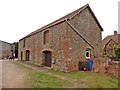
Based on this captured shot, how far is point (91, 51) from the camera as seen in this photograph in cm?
2145

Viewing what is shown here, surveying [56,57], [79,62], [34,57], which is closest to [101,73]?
[79,62]

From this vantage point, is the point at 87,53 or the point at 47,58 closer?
the point at 87,53

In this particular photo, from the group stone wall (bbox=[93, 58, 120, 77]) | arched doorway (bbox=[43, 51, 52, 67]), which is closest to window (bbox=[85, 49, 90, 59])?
stone wall (bbox=[93, 58, 120, 77])

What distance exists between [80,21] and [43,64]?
8109mm

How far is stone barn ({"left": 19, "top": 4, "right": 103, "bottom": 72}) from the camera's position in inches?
725

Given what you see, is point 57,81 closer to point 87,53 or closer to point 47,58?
point 87,53

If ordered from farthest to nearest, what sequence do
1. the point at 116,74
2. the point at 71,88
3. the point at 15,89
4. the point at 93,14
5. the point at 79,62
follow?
the point at 93,14 → the point at 79,62 → the point at 116,74 → the point at 71,88 → the point at 15,89

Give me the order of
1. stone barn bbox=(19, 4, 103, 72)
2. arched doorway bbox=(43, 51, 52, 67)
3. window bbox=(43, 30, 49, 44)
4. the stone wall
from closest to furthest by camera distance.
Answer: the stone wall < stone barn bbox=(19, 4, 103, 72) < arched doorway bbox=(43, 51, 52, 67) < window bbox=(43, 30, 49, 44)

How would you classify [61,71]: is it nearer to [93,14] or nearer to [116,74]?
[116,74]

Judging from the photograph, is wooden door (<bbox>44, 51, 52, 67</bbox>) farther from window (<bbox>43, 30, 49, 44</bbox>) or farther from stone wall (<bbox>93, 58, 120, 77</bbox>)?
stone wall (<bbox>93, 58, 120, 77</bbox>)

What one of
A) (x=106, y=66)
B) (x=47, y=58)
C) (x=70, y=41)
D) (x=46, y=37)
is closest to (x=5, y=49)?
(x=46, y=37)

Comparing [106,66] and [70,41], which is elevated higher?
[70,41]

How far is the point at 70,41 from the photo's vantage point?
60.6 ft

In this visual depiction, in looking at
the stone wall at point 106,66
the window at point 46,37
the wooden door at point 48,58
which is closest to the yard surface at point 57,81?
the stone wall at point 106,66
